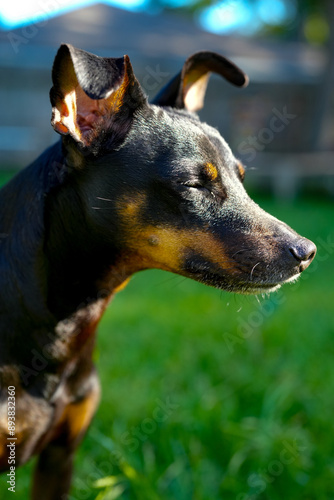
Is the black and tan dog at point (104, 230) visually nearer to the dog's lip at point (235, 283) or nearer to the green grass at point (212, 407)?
the dog's lip at point (235, 283)

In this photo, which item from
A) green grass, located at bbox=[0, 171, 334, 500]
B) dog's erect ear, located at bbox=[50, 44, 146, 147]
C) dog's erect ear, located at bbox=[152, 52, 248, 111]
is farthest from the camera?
green grass, located at bbox=[0, 171, 334, 500]

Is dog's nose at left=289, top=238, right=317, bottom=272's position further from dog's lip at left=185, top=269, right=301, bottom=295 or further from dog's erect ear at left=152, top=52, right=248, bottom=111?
dog's erect ear at left=152, top=52, right=248, bottom=111

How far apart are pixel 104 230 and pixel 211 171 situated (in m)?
0.49

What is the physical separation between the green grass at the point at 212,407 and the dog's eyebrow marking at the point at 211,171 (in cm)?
59

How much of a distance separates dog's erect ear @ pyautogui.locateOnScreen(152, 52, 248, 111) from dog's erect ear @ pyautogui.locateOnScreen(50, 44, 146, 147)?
0.51 m

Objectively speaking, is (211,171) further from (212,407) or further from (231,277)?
(212,407)

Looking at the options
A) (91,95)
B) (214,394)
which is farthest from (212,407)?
(91,95)

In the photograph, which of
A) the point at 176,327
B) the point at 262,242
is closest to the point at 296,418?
the point at 176,327

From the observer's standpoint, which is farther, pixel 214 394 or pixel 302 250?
pixel 214 394

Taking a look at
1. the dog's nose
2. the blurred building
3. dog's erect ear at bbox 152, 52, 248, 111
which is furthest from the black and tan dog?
the blurred building

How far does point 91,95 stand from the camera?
189cm

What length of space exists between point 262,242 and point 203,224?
0.25 metres

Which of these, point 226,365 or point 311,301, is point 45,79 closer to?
point 311,301

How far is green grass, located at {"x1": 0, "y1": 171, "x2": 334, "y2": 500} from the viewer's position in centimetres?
313
